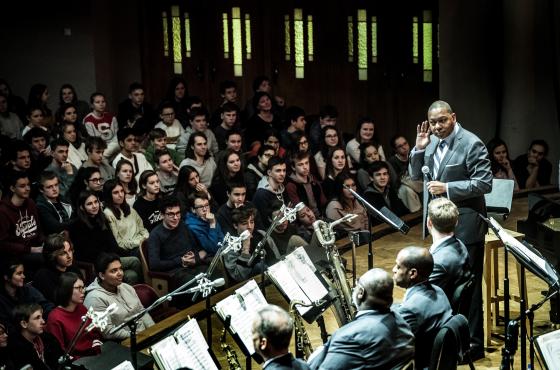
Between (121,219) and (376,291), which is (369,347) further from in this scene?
(121,219)

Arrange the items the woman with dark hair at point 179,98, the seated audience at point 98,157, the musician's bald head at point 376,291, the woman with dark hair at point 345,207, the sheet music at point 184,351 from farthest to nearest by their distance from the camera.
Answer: the woman with dark hair at point 179,98 < the woman with dark hair at point 345,207 < the seated audience at point 98,157 < the sheet music at point 184,351 < the musician's bald head at point 376,291

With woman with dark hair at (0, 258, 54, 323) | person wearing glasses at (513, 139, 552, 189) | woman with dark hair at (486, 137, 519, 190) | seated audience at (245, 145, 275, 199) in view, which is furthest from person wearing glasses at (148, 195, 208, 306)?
person wearing glasses at (513, 139, 552, 189)

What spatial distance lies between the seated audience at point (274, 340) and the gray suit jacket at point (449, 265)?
1.33 m

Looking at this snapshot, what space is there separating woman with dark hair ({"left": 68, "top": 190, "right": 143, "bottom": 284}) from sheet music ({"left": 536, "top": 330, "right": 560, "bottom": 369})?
3.11 metres

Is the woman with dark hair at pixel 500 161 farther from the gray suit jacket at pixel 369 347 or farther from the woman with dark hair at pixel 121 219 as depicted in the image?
the gray suit jacket at pixel 369 347

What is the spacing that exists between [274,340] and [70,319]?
2.15 metres

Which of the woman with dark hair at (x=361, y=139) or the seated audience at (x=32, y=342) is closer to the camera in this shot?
the seated audience at (x=32, y=342)

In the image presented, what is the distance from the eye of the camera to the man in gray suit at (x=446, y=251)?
15.0ft

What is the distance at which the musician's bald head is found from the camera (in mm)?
3738

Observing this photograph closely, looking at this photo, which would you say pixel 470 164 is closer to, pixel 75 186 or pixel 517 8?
pixel 75 186

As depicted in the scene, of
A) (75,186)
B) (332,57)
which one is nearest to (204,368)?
(75,186)

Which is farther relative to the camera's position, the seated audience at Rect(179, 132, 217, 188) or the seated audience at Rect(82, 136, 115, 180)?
the seated audience at Rect(179, 132, 217, 188)

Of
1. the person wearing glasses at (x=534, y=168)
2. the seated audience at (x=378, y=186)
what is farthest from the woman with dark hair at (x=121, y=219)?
the person wearing glasses at (x=534, y=168)

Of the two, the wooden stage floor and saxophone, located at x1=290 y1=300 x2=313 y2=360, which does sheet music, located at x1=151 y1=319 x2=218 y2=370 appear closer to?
saxophone, located at x1=290 y1=300 x2=313 y2=360
